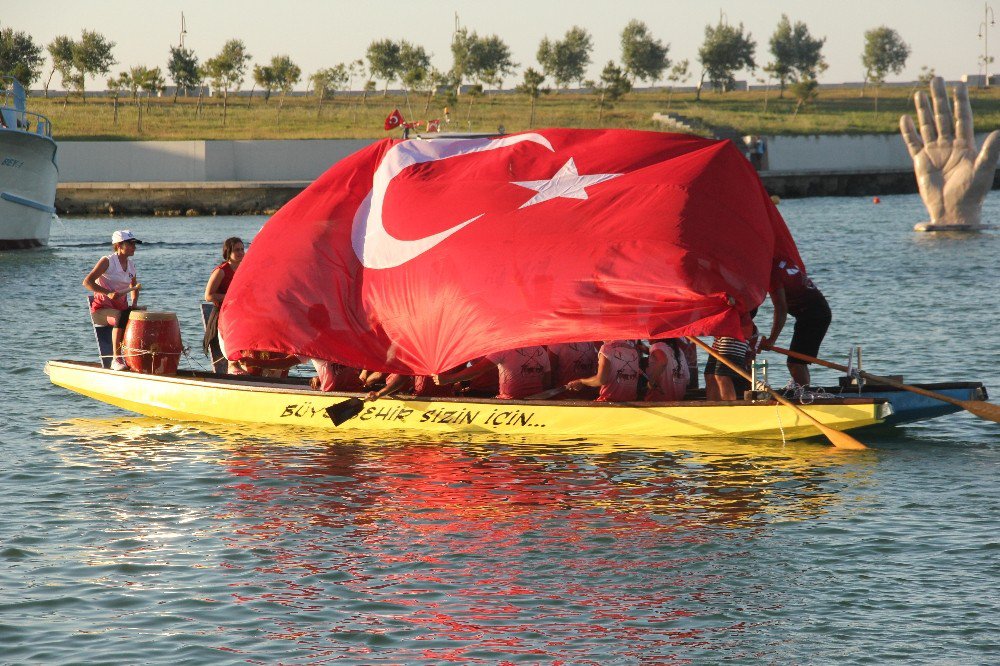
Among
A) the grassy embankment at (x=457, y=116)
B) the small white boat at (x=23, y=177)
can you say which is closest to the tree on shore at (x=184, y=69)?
the grassy embankment at (x=457, y=116)

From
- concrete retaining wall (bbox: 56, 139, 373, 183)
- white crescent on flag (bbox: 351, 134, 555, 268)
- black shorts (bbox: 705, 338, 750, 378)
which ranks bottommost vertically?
black shorts (bbox: 705, 338, 750, 378)

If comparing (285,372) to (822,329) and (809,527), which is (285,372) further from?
(809,527)

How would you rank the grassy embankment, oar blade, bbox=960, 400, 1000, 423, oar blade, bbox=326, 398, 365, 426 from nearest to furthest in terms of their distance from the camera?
oar blade, bbox=960, 400, 1000, 423, oar blade, bbox=326, 398, 365, 426, the grassy embankment

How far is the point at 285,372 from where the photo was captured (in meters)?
18.2

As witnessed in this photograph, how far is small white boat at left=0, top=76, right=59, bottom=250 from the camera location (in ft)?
145

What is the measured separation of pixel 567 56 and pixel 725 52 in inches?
560

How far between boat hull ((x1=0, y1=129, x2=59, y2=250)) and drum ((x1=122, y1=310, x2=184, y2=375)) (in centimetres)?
2824

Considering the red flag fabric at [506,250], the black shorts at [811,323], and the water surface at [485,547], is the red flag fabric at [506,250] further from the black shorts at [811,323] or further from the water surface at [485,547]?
the water surface at [485,547]

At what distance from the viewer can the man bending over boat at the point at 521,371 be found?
1563 cm

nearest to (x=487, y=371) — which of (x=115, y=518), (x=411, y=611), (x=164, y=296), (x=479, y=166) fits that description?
(x=479, y=166)

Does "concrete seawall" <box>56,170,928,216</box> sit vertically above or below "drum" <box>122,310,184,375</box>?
above

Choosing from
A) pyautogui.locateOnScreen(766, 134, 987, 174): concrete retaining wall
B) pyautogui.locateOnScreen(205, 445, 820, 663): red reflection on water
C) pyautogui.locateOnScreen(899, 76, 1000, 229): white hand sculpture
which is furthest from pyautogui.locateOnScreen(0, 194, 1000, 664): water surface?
pyautogui.locateOnScreen(766, 134, 987, 174): concrete retaining wall

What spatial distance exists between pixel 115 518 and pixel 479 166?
19.6 ft

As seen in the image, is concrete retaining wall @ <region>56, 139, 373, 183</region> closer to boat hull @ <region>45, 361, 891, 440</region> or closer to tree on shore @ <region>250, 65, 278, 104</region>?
tree on shore @ <region>250, 65, 278, 104</region>
